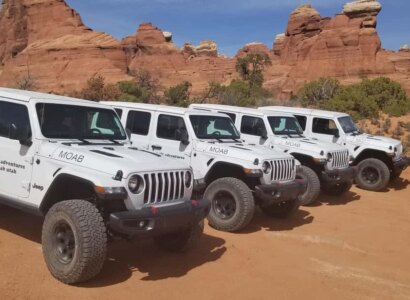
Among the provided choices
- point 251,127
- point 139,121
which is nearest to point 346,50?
point 251,127

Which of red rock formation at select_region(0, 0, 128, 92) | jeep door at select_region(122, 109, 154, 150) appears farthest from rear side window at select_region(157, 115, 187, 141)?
red rock formation at select_region(0, 0, 128, 92)

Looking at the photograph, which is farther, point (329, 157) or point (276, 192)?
point (329, 157)

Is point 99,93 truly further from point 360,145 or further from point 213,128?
point 213,128

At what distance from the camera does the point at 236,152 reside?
7.19m

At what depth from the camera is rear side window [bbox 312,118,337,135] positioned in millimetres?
11625

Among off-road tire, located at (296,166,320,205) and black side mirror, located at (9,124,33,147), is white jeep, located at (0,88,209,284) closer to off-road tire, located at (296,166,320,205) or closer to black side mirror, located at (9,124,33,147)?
black side mirror, located at (9,124,33,147)

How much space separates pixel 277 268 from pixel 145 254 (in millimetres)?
1663

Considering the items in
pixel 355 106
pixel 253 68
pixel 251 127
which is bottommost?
pixel 251 127

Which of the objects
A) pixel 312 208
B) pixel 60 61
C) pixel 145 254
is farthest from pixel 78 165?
pixel 60 61

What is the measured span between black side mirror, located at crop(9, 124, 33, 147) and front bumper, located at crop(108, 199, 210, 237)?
1.46 m

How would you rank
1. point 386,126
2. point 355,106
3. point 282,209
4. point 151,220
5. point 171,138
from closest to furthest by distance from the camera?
point 151,220
point 171,138
point 282,209
point 386,126
point 355,106

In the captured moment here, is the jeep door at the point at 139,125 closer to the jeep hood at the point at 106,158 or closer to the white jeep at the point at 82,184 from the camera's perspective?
the white jeep at the point at 82,184

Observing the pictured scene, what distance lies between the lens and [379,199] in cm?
1090

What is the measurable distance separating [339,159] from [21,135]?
7.00 m
